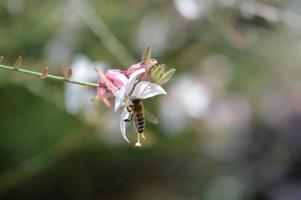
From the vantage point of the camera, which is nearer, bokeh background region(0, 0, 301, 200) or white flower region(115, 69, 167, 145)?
white flower region(115, 69, 167, 145)

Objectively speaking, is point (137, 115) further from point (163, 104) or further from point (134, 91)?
point (163, 104)

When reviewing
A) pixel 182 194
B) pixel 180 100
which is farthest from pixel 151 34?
pixel 182 194

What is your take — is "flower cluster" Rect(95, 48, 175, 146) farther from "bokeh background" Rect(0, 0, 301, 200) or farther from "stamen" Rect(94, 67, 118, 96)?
"bokeh background" Rect(0, 0, 301, 200)

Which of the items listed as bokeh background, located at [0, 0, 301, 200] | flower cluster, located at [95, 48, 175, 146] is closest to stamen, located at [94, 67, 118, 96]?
flower cluster, located at [95, 48, 175, 146]

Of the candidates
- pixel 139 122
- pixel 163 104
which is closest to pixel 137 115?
pixel 139 122

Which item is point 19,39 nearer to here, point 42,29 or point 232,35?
point 42,29

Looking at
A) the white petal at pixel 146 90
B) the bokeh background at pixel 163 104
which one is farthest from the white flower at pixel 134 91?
the bokeh background at pixel 163 104
